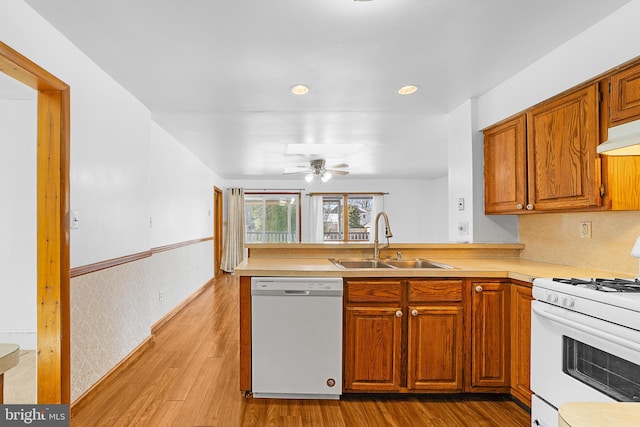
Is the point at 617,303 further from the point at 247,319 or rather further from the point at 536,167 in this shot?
the point at 247,319

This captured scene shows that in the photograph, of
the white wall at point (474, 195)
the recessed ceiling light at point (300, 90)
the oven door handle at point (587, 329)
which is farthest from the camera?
the white wall at point (474, 195)

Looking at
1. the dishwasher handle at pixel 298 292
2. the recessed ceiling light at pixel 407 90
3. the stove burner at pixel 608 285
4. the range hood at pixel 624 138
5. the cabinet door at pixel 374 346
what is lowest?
the cabinet door at pixel 374 346

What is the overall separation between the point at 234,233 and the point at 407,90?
5910mm

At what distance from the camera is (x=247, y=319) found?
7.51 ft

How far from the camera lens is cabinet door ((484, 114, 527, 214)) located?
8.36 ft

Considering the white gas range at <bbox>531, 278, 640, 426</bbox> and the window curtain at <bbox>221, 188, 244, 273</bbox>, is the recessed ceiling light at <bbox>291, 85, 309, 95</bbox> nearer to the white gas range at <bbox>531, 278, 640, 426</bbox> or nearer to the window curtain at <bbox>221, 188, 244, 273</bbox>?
the white gas range at <bbox>531, 278, 640, 426</bbox>

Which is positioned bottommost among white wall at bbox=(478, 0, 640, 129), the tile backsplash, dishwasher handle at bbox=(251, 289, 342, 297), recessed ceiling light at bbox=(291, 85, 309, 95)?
dishwasher handle at bbox=(251, 289, 342, 297)

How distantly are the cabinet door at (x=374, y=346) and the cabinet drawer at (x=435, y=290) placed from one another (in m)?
0.15

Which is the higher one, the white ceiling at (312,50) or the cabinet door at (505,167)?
the white ceiling at (312,50)

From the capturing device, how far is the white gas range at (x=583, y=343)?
4.38 ft

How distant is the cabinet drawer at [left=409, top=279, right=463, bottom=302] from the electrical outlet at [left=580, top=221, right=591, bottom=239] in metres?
0.89

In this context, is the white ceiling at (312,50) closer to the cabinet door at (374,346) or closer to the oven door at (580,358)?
the oven door at (580,358)

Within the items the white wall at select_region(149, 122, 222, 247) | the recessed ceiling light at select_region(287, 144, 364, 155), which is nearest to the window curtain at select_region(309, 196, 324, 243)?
the white wall at select_region(149, 122, 222, 247)

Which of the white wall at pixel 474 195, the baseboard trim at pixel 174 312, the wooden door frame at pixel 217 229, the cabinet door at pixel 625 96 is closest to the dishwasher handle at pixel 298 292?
the white wall at pixel 474 195
